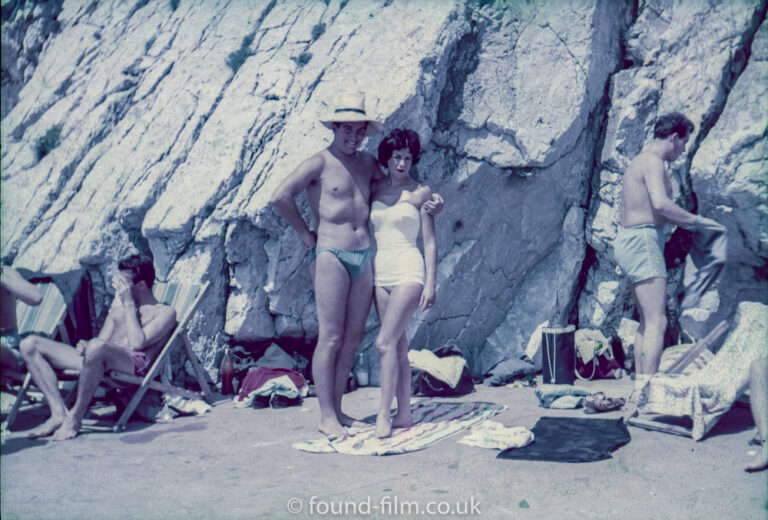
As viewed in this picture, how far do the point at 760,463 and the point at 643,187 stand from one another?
7.52 feet

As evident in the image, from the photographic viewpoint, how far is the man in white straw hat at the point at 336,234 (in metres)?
5.21

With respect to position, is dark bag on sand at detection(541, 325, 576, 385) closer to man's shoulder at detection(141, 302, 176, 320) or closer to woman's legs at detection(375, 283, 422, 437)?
woman's legs at detection(375, 283, 422, 437)

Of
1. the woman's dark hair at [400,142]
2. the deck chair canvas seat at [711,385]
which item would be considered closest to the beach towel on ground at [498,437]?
the deck chair canvas seat at [711,385]

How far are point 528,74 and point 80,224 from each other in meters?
4.72

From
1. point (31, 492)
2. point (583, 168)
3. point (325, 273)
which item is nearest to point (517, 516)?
point (325, 273)

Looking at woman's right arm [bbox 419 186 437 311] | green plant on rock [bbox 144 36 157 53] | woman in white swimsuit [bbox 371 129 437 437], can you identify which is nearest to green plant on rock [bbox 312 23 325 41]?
green plant on rock [bbox 144 36 157 53]

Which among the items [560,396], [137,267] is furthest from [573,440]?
[137,267]

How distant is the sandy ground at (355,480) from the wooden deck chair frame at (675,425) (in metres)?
0.09

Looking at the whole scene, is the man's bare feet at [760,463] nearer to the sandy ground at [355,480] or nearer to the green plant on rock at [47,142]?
the sandy ground at [355,480]

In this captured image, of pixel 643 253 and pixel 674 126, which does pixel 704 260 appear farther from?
pixel 674 126

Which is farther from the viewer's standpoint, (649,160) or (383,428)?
(649,160)

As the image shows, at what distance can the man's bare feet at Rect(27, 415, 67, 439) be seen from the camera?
522cm

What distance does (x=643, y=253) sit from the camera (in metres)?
5.50

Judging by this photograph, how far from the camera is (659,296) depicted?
5.45 m
